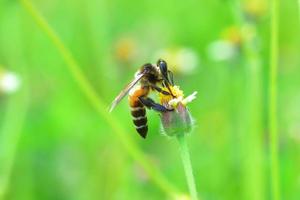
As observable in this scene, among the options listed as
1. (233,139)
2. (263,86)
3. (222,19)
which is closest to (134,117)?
(233,139)

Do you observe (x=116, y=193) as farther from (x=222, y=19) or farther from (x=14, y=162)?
(x=222, y=19)

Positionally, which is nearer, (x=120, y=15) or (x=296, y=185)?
(x=296, y=185)

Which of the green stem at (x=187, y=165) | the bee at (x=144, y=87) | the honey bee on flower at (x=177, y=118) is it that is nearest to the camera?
the green stem at (x=187, y=165)

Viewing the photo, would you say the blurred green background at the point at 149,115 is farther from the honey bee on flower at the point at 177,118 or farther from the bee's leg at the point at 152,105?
the honey bee on flower at the point at 177,118

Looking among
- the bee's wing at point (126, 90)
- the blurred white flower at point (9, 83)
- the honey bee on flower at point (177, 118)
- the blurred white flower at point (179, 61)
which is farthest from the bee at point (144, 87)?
the blurred white flower at point (179, 61)

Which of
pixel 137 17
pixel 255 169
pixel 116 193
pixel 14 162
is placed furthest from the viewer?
pixel 137 17

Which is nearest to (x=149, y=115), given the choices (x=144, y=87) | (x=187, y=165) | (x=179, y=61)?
(x=179, y=61)
